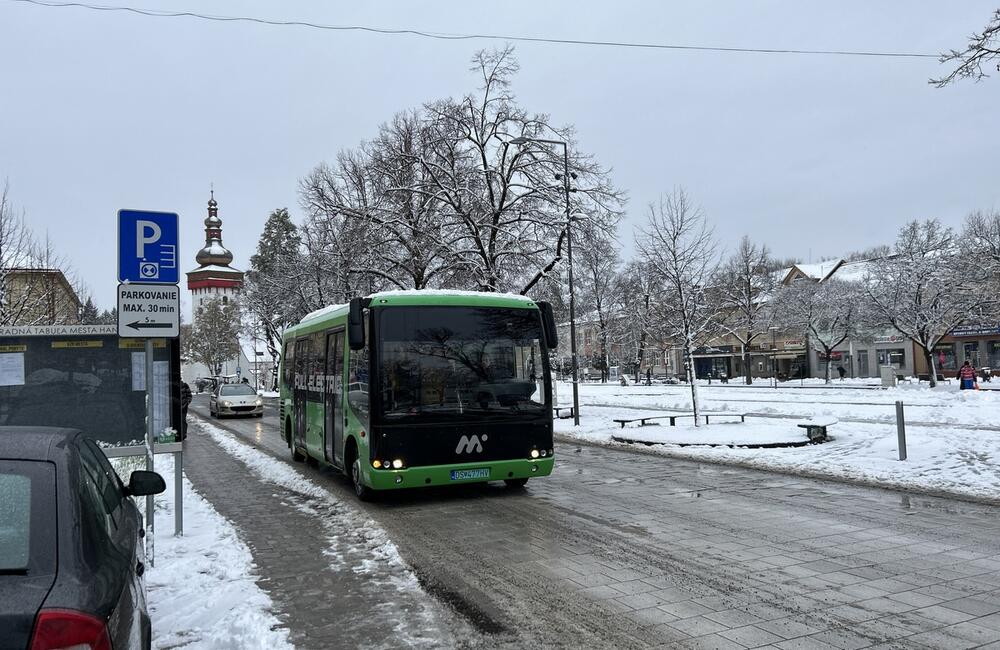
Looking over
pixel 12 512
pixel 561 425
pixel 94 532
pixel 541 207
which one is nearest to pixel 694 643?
pixel 94 532

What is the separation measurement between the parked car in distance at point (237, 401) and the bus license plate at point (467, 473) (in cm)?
2396

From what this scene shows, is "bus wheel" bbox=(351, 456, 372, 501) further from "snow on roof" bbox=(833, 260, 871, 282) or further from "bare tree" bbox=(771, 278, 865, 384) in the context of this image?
"snow on roof" bbox=(833, 260, 871, 282)

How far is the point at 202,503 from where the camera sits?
10219 mm

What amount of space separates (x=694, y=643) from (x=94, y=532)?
349cm

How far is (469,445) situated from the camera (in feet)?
32.0

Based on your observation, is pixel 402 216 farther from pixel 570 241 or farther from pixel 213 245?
pixel 213 245

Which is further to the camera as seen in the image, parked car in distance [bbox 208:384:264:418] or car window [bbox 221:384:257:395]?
car window [bbox 221:384:257:395]

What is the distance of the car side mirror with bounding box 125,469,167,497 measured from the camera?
427 centimetres

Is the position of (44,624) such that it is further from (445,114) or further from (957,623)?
(445,114)

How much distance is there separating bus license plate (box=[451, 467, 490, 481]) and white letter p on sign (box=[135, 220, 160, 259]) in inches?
181

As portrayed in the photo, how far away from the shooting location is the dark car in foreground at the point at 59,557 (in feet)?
7.51

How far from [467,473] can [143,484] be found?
580 cm

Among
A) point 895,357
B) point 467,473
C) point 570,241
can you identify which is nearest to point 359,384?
point 467,473

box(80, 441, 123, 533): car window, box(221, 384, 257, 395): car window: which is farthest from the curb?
box(221, 384, 257, 395): car window
